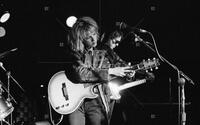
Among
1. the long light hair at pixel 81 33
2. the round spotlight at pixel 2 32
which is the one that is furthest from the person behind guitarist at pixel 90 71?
the round spotlight at pixel 2 32

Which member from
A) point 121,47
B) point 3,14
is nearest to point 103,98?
point 121,47

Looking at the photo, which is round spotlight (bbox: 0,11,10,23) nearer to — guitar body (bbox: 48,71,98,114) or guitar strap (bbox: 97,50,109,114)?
guitar body (bbox: 48,71,98,114)

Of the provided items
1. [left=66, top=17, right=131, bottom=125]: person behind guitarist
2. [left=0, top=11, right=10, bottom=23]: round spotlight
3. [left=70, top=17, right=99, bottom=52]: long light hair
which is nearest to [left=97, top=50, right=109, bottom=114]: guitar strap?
[left=66, top=17, right=131, bottom=125]: person behind guitarist

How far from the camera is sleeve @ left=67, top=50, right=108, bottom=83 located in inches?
159

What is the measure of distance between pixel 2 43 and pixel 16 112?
1263mm

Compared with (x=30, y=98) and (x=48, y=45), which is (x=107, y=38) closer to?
(x=48, y=45)

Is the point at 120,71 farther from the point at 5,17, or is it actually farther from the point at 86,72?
the point at 5,17

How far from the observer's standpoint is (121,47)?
20.5ft

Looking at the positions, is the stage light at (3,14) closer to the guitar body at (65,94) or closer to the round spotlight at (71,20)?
the round spotlight at (71,20)

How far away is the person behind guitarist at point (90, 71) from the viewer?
398 cm

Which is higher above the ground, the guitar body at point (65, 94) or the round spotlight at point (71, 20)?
the round spotlight at point (71, 20)

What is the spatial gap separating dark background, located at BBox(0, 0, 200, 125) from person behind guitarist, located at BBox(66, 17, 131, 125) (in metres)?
1.72

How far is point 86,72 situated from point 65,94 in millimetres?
475

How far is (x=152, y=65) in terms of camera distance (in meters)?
4.24
